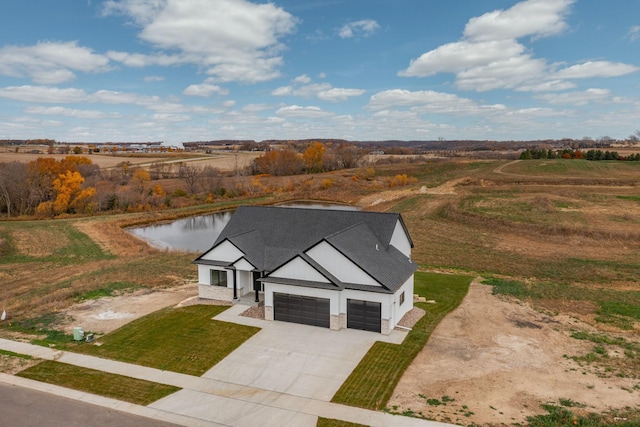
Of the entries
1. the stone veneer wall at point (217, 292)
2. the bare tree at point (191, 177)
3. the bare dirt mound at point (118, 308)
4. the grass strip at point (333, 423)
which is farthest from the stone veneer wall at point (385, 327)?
the bare tree at point (191, 177)

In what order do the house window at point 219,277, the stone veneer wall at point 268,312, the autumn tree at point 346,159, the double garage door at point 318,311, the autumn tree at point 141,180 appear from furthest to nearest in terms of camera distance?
the autumn tree at point 346,159 < the autumn tree at point 141,180 < the house window at point 219,277 < the stone veneer wall at point 268,312 < the double garage door at point 318,311

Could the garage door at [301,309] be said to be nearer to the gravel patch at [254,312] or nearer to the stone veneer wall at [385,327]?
the gravel patch at [254,312]

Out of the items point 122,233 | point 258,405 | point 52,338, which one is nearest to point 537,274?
point 258,405

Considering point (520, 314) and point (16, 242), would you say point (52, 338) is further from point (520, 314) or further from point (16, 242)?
point (16, 242)

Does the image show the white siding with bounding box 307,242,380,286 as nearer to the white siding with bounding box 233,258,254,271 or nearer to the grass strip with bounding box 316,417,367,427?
the white siding with bounding box 233,258,254,271

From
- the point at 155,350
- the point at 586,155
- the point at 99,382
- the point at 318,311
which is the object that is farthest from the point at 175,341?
the point at 586,155

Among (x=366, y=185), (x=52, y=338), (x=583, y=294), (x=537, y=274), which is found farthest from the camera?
(x=366, y=185)
